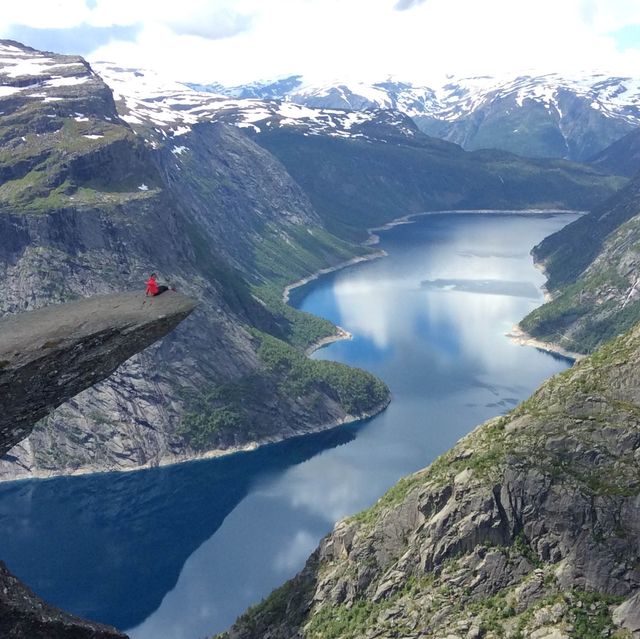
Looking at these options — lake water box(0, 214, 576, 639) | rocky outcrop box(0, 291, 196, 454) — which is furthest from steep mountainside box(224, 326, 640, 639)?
lake water box(0, 214, 576, 639)

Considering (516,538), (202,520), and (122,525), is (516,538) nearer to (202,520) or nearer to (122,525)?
(202,520)

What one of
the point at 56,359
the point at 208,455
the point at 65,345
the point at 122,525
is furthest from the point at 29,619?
the point at 208,455

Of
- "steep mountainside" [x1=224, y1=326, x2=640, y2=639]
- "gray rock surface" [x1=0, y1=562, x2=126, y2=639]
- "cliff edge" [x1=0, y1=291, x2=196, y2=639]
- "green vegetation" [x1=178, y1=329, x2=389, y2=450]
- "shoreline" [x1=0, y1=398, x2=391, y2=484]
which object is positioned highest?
"cliff edge" [x1=0, y1=291, x2=196, y2=639]

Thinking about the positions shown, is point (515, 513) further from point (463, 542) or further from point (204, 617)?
point (204, 617)

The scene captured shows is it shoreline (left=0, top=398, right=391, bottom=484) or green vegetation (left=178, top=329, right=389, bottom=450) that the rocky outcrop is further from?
green vegetation (left=178, top=329, right=389, bottom=450)

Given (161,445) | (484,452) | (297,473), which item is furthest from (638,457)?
(161,445)

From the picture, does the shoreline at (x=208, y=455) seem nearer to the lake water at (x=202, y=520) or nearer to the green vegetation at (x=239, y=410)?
the green vegetation at (x=239, y=410)
